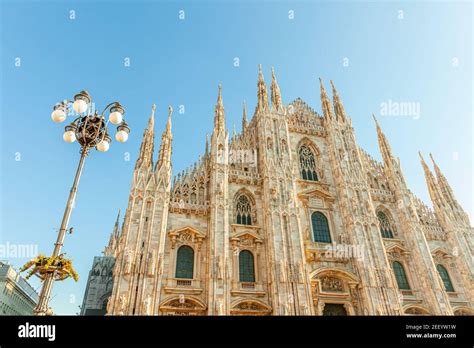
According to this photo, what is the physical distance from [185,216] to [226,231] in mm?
3134

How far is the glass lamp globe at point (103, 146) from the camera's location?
9.86 metres

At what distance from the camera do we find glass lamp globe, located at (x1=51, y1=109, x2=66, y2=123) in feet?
30.0

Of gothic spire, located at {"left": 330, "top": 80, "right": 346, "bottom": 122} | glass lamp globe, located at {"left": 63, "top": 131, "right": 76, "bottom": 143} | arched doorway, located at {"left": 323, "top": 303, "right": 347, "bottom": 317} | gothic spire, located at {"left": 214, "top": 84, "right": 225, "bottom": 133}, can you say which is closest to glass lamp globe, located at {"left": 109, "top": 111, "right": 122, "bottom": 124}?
glass lamp globe, located at {"left": 63, "top": 131, "right": 76, "bottom": 143}

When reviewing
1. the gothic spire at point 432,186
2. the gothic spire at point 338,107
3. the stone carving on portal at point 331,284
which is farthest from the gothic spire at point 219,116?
the gothic spire at point 432,186

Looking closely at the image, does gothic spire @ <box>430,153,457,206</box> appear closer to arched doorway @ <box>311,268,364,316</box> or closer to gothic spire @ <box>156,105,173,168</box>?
arched doorway @ <box>311,268,364,316</box>

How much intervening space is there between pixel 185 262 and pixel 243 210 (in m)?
5.87

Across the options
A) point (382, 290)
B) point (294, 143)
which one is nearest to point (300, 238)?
point (382, 290)

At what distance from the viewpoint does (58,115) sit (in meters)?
9.17

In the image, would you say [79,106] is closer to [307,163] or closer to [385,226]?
[307,163]

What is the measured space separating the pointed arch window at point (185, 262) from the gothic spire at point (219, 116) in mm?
10061

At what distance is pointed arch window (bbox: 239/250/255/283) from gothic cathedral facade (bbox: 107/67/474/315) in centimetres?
7

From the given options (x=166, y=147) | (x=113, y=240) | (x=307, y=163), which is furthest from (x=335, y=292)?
(x=113, y=240)

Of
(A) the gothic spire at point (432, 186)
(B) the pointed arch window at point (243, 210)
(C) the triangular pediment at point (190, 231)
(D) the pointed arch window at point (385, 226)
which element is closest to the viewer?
(C) the triangular pediment at point (190, 231)

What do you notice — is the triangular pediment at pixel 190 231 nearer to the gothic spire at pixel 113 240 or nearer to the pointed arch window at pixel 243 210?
the pointed arch window at pixel 243 210
